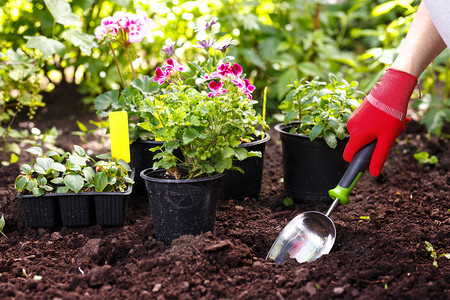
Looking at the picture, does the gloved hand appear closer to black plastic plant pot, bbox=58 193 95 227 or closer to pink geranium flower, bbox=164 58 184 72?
pink geranium flower, bbox=164 58 184 72

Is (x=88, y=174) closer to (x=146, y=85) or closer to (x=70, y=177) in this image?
(x=70, y=177)

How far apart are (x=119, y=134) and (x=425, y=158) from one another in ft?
5.95

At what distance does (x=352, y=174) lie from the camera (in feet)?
5.65

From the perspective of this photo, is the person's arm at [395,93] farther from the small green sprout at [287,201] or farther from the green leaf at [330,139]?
the small green sprout at [287,201]

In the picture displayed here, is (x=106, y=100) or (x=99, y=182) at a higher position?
(x=106, y=100)

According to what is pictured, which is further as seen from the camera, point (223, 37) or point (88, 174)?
point (223, 37)

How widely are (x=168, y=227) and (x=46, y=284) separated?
0.45 m

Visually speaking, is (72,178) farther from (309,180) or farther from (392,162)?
(392,162)

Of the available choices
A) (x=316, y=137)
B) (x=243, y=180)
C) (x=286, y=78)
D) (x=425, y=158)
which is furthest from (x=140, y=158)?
(x=425, y=158)

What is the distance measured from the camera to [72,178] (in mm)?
1799

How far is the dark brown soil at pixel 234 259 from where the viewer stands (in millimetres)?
1404

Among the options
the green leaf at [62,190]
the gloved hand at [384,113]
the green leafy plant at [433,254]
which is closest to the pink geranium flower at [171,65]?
the green leaf at [62,190]

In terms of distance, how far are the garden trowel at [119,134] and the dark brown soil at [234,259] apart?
0.89ft

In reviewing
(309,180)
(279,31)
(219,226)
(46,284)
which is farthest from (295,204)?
(279,31)
